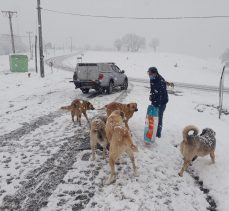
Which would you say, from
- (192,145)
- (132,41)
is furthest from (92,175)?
(132,41)

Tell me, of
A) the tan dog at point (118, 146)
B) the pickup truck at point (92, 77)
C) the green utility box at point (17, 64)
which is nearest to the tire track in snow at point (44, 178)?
the tan dog at point (118, 146)

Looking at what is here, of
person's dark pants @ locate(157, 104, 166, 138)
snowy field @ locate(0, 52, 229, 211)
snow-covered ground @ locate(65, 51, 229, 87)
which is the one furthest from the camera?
snow-covered ground @ locate(65, 51, 229, 87)

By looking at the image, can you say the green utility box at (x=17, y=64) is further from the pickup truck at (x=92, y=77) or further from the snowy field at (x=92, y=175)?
the snowy field at (x=92, y=175)

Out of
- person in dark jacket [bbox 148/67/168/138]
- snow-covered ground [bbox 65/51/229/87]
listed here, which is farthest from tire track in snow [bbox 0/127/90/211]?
snow-covered ground [bbox 65/51/229/87]

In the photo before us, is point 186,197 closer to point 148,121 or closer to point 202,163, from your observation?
point 202,163

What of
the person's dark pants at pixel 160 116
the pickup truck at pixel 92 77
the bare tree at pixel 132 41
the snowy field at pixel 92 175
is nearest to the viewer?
the snowy field at pixel 92 175

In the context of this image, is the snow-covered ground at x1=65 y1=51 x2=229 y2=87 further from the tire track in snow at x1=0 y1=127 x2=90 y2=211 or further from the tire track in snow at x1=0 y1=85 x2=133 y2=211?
the tire track in snow at x1=0 y1=127 x2=90 y2=211

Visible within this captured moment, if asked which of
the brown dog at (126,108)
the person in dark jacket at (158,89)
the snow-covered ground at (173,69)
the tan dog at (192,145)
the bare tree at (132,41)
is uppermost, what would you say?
the bare tree at (132,41)

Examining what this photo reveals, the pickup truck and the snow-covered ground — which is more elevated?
the pickup truck

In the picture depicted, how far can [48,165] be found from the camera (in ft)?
20.8

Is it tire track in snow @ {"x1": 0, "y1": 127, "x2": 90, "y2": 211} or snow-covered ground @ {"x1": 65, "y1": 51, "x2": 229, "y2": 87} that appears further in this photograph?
snow-covered ground @ {"x1": 65, "y1": 51, "x2": 229, "y2": 87}

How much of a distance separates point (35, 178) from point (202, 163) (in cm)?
392

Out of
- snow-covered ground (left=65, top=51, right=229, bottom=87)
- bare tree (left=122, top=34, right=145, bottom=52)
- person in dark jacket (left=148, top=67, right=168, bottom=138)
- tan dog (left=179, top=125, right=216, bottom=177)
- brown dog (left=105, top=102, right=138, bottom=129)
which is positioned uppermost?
bare tree (left=122, top=34, right=145, bottom=52)

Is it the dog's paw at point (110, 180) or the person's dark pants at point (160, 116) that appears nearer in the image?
the dog's paw at point (110, 180)
